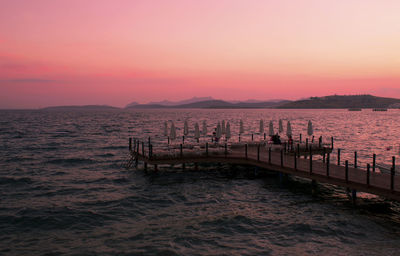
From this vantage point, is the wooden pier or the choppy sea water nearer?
the choppy sea water

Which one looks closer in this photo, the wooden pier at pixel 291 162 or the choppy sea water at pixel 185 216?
the choppy sea water at pixel 185 216

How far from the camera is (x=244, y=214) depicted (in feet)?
60.8

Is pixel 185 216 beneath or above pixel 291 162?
beneath

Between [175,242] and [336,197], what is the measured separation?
12.7 meters

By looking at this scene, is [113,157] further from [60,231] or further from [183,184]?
[60,231]

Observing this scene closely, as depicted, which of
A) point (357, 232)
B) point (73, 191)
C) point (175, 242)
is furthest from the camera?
point (73, 191)

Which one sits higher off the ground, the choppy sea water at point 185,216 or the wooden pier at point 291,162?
the wooden pier at point 291,162

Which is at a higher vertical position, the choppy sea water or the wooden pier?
the wooden pier

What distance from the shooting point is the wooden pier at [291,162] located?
18.1 metres

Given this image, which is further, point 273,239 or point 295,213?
point 295,213

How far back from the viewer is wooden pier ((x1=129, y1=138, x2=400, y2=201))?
1812 centimetres

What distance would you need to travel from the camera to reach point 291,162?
978 inches

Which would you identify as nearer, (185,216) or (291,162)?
(185,216)

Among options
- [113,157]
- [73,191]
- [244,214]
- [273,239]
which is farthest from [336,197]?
[113,157]
